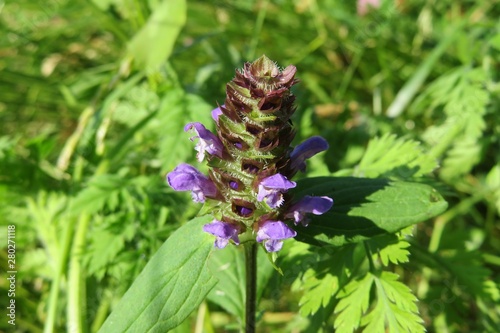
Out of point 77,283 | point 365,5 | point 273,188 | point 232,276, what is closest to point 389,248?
point 273,188

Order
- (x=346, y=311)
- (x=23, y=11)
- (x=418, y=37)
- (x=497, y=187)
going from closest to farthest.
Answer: (x=346, y=311), (x=497, y=187), (x=418, y=37), (x=23, y=11)

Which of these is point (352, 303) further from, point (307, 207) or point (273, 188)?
point (273, 188)

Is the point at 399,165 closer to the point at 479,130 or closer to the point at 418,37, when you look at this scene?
the point at 479,130

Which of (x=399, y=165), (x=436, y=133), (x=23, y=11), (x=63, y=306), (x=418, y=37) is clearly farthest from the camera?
(x=23, y=11)

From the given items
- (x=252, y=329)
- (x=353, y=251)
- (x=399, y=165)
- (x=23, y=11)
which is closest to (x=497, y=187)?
(x=399, y=165)

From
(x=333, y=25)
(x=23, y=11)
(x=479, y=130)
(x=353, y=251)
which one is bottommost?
(x=353, y=251)

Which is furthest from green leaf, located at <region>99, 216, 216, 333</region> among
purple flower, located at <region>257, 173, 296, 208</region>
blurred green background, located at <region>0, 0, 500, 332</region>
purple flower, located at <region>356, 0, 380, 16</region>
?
purple flower, located at <region>356, 0, 380, 16</region>
